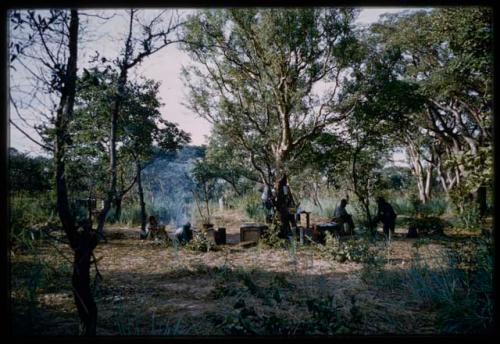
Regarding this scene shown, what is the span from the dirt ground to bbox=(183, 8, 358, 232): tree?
9.47 feet

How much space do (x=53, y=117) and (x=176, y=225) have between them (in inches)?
263

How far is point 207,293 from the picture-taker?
357cm

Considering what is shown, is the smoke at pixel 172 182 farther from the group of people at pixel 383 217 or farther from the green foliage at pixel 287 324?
the green foliage at pixel 287 324

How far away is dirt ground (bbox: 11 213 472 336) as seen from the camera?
2.67 meters

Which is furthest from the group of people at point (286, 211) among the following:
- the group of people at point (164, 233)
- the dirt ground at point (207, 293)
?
the group of people at point (164, 233)

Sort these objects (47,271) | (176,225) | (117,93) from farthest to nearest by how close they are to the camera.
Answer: (176,225) < (47,271) < (117,93)

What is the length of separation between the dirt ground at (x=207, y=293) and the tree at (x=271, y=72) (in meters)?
2.89

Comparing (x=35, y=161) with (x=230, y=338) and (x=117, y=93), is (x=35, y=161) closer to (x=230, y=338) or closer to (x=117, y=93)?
(x=117, y=93)

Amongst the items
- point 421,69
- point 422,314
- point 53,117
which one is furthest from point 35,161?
point 421,69

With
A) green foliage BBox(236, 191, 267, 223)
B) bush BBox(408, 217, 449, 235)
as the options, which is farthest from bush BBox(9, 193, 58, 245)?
bush BBox(408, 217, 449, 235)

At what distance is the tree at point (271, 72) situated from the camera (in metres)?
6.48

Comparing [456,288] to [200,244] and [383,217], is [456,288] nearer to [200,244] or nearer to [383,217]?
[383,217]

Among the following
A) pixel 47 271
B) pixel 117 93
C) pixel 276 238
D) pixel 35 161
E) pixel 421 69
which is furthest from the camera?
pixel 421 69

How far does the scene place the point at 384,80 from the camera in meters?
6.96
